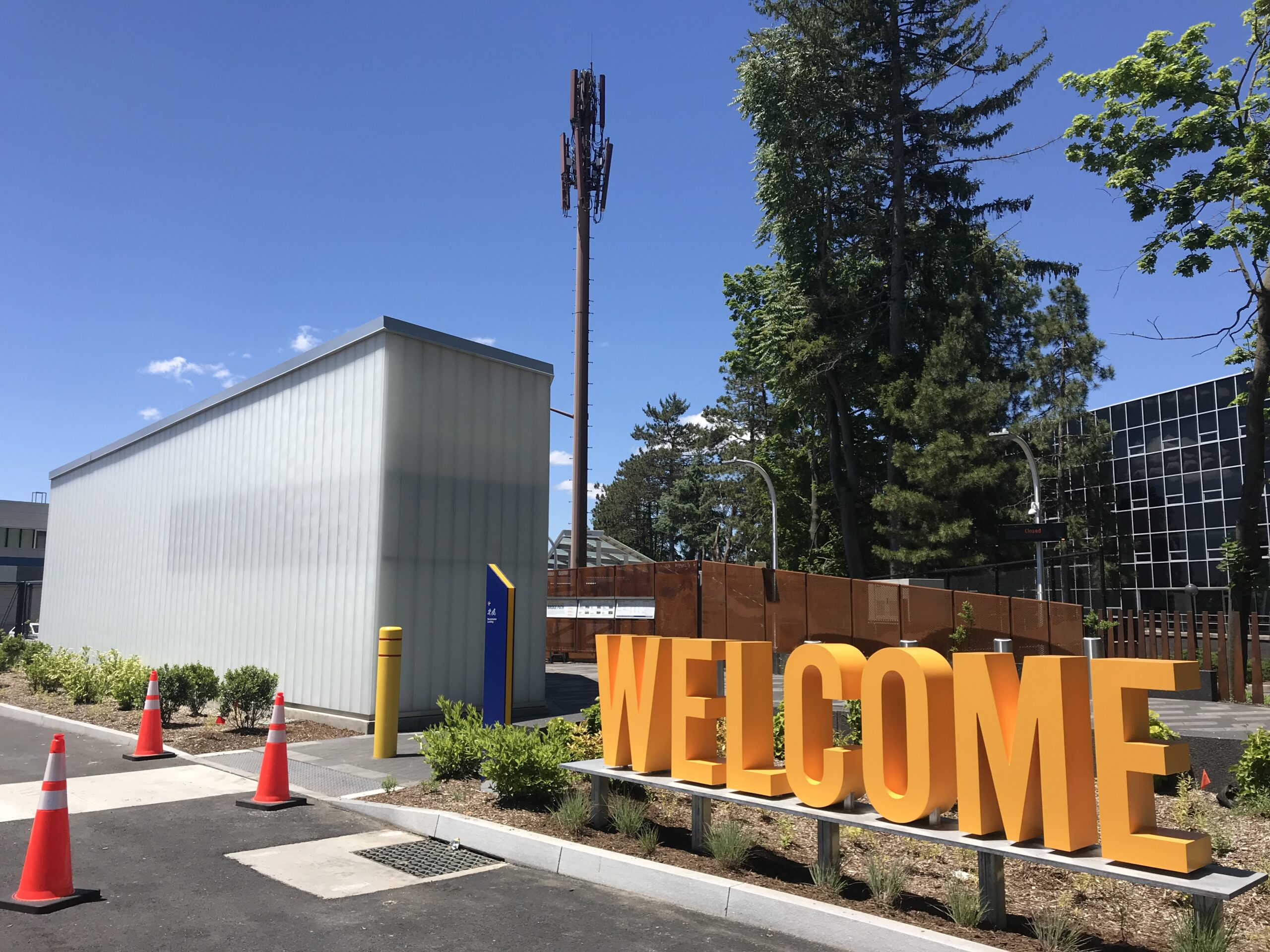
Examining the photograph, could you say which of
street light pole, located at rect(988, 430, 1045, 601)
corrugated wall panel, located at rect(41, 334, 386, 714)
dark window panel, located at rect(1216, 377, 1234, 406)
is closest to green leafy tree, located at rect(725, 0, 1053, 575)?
street light pole, located at rect(988, 430, 1045, 601)

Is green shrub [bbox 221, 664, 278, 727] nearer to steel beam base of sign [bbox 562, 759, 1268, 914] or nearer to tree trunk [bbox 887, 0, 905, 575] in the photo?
steel beam base of sign [bbox 562, 759, 1268, 914]

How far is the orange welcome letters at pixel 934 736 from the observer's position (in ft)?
16.4

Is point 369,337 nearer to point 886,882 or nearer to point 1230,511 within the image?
point 886,882

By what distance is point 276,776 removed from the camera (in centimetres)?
856

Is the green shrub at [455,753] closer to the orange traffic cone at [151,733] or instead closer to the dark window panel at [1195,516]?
the orange traffic cone at [151,733]

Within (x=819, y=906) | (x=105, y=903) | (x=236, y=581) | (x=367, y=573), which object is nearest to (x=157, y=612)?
(x=236, y=581)

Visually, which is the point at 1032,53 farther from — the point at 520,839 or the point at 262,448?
the point at 520,839

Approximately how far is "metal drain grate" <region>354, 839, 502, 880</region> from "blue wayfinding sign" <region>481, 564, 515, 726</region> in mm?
2315

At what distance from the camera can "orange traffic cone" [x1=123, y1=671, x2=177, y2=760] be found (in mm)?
10734

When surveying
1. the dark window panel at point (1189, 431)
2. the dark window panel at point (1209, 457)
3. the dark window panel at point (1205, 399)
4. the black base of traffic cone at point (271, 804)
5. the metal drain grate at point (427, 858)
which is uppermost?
the dark window panel at point (1205, 399)

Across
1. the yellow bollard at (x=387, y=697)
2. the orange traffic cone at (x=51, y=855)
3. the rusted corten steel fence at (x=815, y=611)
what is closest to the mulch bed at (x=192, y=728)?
the yellow bollard at (x=387, y=697)

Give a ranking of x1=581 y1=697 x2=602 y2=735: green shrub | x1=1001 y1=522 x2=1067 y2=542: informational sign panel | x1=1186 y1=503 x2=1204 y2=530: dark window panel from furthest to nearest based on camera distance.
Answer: x1=1186 y1=503 x2=1204 y2=530: dark window panel → x1=1001 y1=522 x2=1067 y2=542: informational sign panel → x1=581 y1=697 x2=602 y2=735: green shrub

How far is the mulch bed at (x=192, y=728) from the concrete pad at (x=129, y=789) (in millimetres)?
867

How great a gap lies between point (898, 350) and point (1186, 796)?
A: 2477 cm
